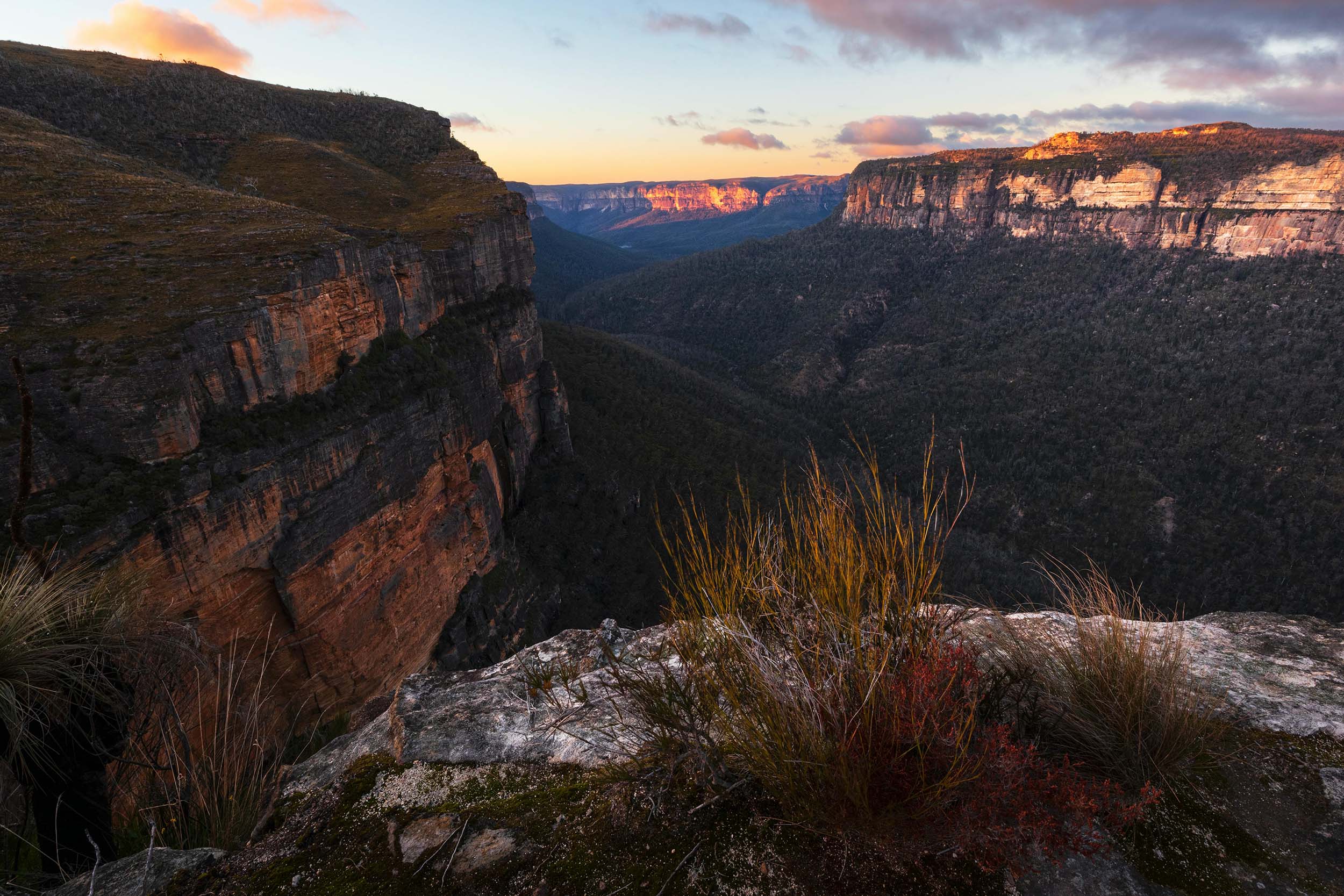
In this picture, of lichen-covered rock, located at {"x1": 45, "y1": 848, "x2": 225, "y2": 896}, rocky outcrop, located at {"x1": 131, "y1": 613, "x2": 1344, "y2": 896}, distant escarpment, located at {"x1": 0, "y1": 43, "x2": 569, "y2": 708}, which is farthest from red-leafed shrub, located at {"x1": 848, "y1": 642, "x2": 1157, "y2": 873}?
distant escarpment, located at {"x1": 0, "y1": 43, "x2": 569, "y2": 708}

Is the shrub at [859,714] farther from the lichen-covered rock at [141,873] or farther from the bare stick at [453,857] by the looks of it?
the lichen-covered rock at [141,873]

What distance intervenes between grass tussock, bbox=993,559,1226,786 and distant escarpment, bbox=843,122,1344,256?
266 feet

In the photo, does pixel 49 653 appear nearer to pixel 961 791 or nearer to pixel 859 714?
pixel 859 714

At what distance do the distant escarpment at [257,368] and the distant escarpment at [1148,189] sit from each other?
259 feet

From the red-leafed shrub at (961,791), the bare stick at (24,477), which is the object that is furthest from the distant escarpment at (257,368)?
the red-leafed shrub at (961,791)

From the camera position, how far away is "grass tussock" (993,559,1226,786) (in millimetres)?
2535

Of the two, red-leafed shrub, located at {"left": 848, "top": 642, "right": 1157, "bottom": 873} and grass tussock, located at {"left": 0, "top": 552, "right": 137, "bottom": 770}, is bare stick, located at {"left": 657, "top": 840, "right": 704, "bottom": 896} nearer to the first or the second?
red-leafed shrub, located at {"left": 848, "top": 642, "right": 1157, "bottom": 873}

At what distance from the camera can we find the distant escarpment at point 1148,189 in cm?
5800

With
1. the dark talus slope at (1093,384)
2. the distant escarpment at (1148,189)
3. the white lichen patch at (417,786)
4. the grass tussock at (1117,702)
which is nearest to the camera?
the grass tussock at (1117,702)

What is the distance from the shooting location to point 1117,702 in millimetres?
2541

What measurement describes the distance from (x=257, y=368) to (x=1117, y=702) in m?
15.3

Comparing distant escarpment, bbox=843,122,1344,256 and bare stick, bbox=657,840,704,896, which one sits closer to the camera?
bare stick, bbox=657,840,704,896

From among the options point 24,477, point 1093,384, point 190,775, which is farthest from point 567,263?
point 190,775

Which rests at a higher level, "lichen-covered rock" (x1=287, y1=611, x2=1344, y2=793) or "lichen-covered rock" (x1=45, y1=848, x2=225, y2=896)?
"lichen-covered rock" (x1=45, y1=848, x2=225, y2=896)
